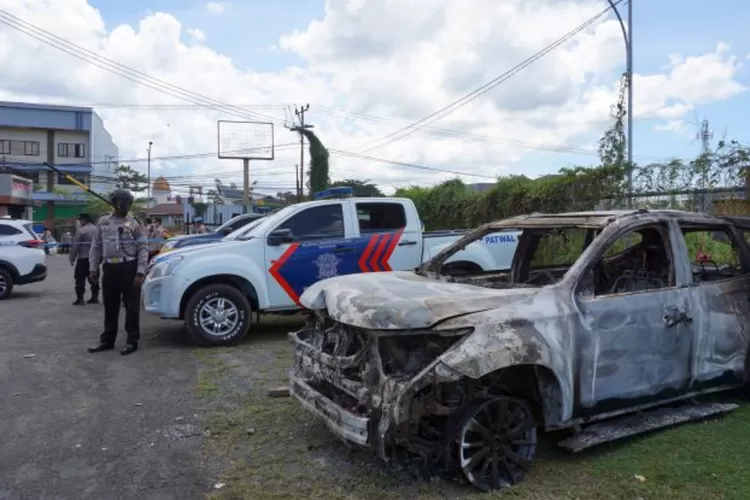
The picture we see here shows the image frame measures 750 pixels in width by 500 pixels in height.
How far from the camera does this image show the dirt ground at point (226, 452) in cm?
Answer: 400

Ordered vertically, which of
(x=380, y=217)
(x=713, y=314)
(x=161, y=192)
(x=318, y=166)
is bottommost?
(x=713, y=314)

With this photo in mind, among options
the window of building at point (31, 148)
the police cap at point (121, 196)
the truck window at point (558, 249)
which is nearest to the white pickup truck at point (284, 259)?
the truck window at point (558, 249)

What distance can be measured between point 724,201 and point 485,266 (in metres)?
3.16

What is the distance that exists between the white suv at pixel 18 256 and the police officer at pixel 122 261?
23.4ft

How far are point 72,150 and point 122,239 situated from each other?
5384 cm

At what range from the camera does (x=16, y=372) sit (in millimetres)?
6938

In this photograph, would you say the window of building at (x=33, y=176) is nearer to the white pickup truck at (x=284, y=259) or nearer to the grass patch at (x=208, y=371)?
the white pickup truck at (x=284, y=259)

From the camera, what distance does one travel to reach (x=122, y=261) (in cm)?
764

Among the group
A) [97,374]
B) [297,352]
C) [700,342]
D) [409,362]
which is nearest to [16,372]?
[97,374]

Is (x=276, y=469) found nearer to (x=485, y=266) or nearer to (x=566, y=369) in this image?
(x=566, y=369)

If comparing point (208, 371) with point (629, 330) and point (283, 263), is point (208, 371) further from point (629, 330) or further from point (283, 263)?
point (629, 330)

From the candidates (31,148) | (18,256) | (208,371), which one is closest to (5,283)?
(18,256)

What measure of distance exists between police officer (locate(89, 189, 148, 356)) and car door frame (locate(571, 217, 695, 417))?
539 centimetres

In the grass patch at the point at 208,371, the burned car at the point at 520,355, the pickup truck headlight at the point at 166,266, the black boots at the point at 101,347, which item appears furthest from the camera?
the pickup truck headlight at the point at 166,266
